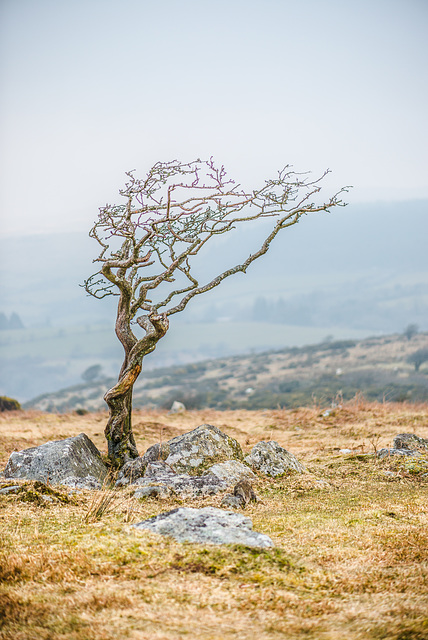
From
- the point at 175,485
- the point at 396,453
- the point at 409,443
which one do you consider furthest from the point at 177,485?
the point at 409,443

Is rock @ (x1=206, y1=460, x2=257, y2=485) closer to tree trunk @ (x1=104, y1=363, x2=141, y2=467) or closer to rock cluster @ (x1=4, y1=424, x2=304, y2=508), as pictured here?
rock cluster @ (x1=4, y1=424, x2=304, y2=508)

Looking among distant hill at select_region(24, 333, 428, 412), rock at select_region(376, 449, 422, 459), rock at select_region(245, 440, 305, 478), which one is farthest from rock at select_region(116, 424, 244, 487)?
distant hill at select_region(24, 333, 428, 412)

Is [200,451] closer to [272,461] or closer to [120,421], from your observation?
[272,461]

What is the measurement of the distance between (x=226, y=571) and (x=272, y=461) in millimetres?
4246

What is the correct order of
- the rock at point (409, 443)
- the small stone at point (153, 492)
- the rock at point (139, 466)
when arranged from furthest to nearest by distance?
1. the rock at point (409, 443)
2. the rock at point (139, 466)
3. the small stone at point (153, 492)

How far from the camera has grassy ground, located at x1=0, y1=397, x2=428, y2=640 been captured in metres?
3.13

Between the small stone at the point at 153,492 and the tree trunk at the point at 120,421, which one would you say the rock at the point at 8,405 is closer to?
the tree trunk at the point at 120,421

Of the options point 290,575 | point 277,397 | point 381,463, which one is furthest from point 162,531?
point 277,397

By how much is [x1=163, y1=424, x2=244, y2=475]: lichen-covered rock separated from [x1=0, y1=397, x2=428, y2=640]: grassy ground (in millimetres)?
1138

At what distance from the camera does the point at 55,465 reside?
756 centimetres

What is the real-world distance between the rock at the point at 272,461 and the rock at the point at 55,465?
239 cm

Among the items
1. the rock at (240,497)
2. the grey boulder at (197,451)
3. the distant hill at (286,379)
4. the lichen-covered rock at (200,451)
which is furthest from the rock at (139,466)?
the distant hill at (286,379)

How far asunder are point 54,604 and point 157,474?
12.7 ft

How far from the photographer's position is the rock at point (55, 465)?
24.4ft
